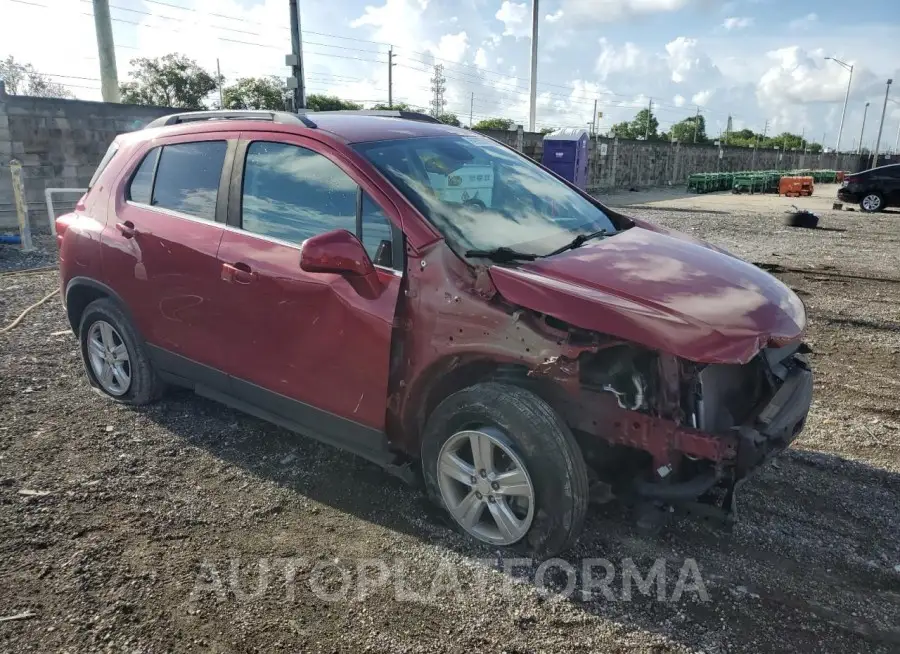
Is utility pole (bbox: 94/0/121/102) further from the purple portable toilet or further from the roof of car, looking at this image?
the roof of car

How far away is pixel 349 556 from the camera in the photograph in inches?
116

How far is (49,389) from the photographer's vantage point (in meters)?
Result: 4.86

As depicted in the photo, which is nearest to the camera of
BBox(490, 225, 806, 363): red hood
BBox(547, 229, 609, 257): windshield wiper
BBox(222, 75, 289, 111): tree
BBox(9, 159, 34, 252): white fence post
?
BBox(490, 225, 806, 363): red hood

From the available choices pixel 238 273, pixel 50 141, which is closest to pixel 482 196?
pixel 238 273

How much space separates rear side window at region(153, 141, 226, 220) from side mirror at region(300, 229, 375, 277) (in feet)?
3.57

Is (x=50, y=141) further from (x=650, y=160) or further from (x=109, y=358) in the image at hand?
(x=650, y=160)

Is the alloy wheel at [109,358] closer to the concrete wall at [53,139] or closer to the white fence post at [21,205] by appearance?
the white fence post at [21,205]

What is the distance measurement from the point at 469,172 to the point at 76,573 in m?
2.63

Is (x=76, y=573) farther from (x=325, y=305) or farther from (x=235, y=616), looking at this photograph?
(x=325, y=305)

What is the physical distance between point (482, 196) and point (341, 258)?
0.92 meters

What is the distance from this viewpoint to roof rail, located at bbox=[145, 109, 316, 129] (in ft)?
11.5

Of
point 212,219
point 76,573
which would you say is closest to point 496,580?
point 76,573

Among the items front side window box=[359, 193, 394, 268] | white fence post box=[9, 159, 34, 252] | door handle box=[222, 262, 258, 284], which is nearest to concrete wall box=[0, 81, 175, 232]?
white fence post box=[9, 159, 34, 252]

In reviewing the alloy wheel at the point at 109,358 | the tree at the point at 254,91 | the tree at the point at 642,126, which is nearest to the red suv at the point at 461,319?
the alloy wheel at the point at 109,358
